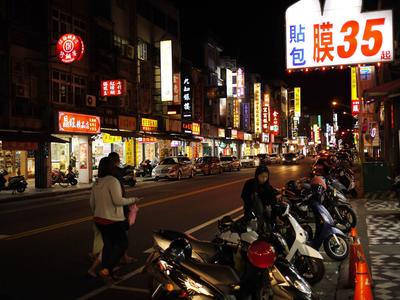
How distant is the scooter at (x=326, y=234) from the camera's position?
8.63 meters

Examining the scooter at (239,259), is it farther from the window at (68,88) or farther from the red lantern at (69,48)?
the window at (68,88)

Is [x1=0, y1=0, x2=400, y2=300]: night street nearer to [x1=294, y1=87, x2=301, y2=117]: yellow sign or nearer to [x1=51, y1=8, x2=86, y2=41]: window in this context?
[x1=51, y1=8, x2=86, y2=41]: window

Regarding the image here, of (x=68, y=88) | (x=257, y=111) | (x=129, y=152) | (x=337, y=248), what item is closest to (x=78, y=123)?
(x=68, y=88)

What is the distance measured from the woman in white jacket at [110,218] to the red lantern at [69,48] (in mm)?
21243

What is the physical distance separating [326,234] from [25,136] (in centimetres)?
2075

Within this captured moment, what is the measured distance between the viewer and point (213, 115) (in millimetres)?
61375

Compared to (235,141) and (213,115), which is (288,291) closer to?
(213,115)

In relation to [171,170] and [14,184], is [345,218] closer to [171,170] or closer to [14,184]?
[14,184]

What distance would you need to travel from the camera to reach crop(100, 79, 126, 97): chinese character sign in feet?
108

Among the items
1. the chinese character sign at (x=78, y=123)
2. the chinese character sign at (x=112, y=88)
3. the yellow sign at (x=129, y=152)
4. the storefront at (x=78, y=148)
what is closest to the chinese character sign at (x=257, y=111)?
the yellow sign at (x=129, y=152)

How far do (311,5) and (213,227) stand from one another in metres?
8.77

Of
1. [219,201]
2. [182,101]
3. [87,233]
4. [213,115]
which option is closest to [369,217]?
[219,201]

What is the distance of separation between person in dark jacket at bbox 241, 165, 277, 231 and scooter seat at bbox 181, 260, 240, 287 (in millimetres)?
2329

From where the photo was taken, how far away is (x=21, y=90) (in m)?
27.2
